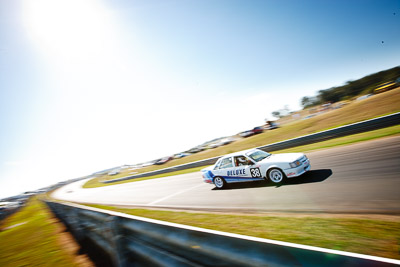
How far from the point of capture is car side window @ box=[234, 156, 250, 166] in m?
7.65

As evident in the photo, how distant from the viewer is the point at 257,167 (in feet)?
23.7

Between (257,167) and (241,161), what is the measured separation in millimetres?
776

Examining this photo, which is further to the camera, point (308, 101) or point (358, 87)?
point (308, 101)

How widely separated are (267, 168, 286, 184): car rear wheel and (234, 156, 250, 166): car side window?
923 mm

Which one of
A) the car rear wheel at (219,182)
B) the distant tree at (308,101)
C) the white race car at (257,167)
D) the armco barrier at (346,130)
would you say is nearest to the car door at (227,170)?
the white race car at (257,167)

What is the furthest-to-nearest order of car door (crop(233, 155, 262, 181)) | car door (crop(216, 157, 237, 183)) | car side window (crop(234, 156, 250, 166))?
car door (crop(216, 157, 237, 183))
car side window (crop(234, 156, 250, 166))
car door (crop(233, 155, 262, 181))

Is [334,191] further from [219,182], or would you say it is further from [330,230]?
[219,182]

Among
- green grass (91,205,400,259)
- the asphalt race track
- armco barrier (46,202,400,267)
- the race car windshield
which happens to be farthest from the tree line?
armco barrier (46,202,400,267)

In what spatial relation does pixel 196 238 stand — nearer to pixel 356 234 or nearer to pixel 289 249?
pixel 289 249

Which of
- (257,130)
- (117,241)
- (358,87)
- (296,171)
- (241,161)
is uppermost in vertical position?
(358,87)

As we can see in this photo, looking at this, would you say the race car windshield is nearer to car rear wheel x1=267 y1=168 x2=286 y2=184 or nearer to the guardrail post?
car rear wheel x1=267 y1=168 x2=286 y2=184

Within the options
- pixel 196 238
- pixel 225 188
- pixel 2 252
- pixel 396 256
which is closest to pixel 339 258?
pixel 196 238

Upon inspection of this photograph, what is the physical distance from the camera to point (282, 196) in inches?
229

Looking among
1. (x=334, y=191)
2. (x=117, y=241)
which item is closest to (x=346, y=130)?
(x=334, y=191)
